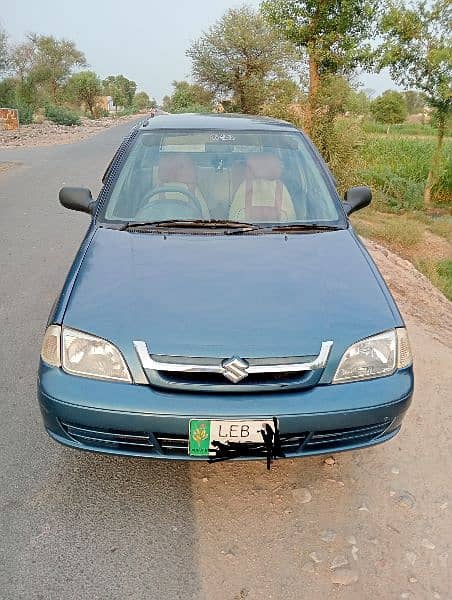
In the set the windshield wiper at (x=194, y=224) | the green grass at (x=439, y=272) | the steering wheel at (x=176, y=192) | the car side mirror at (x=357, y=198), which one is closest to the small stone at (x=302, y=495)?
the windshield wiper at (x=194, y=224)

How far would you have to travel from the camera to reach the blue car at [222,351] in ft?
6.96

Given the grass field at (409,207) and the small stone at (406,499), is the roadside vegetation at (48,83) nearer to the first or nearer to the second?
the grass field at (409,207)

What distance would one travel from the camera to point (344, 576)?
2084 mm

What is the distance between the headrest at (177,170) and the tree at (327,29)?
10552 millimetres

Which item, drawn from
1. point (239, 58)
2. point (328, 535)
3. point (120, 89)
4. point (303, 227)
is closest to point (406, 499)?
point (328, 535)

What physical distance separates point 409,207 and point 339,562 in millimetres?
13205

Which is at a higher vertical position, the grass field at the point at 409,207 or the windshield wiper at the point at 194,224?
the windshield wiper at the point at 194,224

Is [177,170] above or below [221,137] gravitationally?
below

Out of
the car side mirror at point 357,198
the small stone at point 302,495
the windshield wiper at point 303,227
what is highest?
the car side mirror at point 357,198

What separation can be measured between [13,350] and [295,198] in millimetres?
2250

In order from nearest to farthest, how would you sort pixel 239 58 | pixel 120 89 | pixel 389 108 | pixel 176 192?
pixel 176 192
pixel 239 58
pixel 389 108
pixel 120 89

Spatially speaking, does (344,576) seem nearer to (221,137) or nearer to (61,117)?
(221,137)

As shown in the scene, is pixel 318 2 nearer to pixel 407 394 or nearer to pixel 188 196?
pixel 188 196

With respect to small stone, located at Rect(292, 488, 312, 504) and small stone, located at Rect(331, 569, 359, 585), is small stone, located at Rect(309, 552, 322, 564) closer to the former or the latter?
small stone, located at Rect(331, 569, 359, 585)
